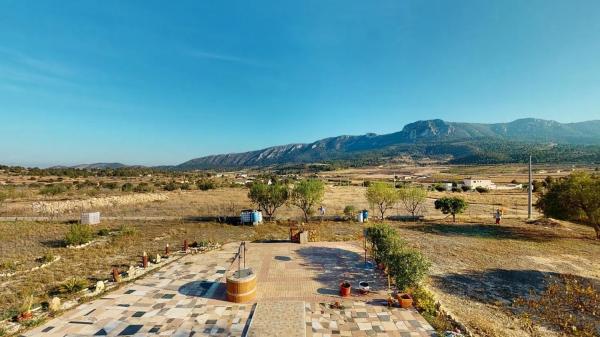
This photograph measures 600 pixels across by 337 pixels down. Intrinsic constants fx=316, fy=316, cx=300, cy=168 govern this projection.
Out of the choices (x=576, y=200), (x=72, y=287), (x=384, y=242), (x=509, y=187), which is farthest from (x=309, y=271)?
(x=509, y=187)

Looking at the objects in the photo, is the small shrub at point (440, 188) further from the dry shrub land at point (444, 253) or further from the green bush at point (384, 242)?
the green bush at point (384, 242)

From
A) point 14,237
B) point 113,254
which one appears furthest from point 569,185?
point 14,237

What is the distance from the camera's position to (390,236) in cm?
1605

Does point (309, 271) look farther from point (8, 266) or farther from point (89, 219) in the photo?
point (89, 219)

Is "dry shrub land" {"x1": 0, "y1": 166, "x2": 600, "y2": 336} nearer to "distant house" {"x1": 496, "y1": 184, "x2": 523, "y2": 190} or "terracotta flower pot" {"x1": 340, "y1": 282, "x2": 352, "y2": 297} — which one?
"terracotta flower pot" {"x1": 340, "y1": 282, "x2": 352, "y2": 297}

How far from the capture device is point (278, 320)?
445 inches

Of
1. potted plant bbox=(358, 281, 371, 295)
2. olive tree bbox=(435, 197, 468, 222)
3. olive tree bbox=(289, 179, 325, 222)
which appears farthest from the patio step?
olive tree bbox=(435, 197, 468, 222)

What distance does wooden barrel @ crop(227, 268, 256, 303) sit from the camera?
12812mm

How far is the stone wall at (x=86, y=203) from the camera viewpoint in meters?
38.6

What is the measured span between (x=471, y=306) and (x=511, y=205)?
42234mm

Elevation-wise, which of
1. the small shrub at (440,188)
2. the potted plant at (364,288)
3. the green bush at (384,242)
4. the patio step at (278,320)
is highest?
the green bush at (384,242)

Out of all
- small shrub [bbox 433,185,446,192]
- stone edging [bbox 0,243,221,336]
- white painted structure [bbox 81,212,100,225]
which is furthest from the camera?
small shrub [bbox 433,185,446,192]

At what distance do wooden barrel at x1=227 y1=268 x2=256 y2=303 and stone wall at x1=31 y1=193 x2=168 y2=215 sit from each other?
3498 cm

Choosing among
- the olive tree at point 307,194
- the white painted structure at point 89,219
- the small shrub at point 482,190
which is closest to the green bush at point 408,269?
the olive tree at point 307,194
